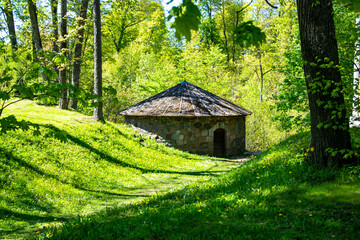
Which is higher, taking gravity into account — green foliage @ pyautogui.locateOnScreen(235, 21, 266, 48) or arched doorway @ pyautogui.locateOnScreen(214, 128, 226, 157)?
green foliage @ pyautogui.locateOnScreen(235, 21, 266, 48)

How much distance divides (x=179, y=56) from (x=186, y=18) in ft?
92.7

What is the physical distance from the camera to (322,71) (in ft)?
15.7

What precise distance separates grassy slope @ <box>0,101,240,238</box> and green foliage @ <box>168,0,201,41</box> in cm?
274

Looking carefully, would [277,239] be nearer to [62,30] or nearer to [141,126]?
[141,126]

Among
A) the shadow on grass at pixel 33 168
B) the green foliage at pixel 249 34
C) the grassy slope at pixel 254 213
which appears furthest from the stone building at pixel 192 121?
the green foliage at pixel 249 34

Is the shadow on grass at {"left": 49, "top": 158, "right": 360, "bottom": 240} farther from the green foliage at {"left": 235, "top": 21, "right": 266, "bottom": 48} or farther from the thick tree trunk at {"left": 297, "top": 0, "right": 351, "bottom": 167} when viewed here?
the green foliage at {"left": 235, "top": 21, "right": 266, "bottom": 48}

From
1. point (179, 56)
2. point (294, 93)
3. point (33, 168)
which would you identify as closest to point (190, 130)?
point (294, 93)

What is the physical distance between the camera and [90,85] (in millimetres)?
25328

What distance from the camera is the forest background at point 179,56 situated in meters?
13.1

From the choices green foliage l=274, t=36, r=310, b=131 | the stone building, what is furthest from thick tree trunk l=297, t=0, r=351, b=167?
the stone building

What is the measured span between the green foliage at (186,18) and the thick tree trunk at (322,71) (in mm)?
2877

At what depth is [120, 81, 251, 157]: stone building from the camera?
14.7m

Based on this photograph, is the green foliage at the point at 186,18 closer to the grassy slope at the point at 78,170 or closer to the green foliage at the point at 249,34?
the green foliage at the point at 249,34

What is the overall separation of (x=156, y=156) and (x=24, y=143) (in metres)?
5.59
